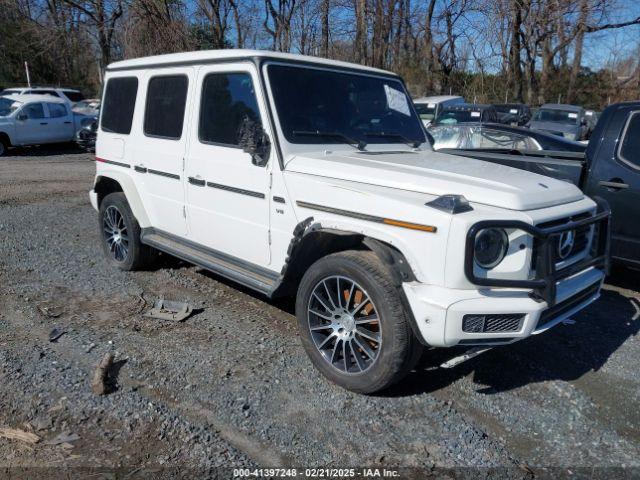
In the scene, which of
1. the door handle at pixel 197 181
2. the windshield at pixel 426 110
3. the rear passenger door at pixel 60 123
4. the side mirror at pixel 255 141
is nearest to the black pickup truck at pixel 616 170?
the side mirror at pixel 255 141

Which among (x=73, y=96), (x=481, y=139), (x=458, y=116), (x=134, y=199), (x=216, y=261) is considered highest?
(x=73, y=96)

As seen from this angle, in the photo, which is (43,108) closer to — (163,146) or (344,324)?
(163,146)

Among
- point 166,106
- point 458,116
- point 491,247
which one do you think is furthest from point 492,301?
point 458,116

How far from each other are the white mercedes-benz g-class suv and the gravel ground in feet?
1.30

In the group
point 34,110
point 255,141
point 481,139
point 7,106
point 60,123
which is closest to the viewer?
point 255,141

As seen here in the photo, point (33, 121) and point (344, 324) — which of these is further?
point (33, 121)

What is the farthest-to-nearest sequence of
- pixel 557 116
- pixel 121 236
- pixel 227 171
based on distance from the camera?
pixel 557 116
pixel 121 236
pixel 227 171

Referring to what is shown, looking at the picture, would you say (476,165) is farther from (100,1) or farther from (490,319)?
(100,1)

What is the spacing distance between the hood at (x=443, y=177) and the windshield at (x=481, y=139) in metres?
3.71

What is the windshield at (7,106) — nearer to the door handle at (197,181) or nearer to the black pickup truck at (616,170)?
the door handle at (197,181)

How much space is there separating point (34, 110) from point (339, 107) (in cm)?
1521

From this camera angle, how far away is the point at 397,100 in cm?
472

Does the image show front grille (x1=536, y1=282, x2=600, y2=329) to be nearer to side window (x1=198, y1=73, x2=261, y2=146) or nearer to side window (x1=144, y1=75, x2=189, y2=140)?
side window (x1=198, y1=73, x2=261, y2=146)

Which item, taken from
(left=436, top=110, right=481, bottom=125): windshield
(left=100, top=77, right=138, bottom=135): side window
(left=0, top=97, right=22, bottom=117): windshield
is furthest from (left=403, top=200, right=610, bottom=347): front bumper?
(left=0, top=97, right=22, bottom=117): windshield
